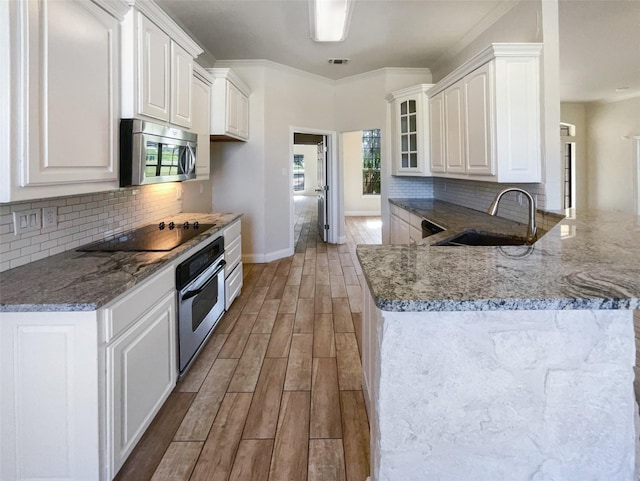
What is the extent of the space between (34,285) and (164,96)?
60.2 inches

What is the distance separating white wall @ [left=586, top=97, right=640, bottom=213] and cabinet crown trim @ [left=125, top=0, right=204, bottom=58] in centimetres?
772

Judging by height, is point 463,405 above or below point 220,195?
below

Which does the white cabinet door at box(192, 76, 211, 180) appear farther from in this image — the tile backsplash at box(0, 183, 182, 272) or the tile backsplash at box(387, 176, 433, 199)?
the tile backsplash at box(387, 176, 433, 199)

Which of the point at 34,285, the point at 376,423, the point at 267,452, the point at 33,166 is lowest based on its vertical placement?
the point at 267,452

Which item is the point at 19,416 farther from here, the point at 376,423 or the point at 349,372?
the point at 349,372

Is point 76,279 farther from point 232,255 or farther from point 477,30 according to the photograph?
point 477,30

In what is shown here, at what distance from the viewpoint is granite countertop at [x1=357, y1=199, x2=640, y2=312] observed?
39.5 inches

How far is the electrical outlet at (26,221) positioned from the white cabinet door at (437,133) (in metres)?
3.65

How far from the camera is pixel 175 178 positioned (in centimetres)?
276

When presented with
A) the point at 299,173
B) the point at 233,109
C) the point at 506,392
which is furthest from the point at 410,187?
the point at 299,173

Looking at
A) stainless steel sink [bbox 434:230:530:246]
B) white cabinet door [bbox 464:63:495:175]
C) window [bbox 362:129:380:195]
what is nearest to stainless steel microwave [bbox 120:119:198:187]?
stainless steel sink [bbox 434:230:530:246]

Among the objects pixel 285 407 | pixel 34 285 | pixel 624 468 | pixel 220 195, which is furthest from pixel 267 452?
pixel 220 195

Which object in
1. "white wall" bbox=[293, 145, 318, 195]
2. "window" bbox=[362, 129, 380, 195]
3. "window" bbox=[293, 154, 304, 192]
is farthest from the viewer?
"window" bbox=[293, 154, 304, 192]

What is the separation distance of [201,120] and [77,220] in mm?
1676
